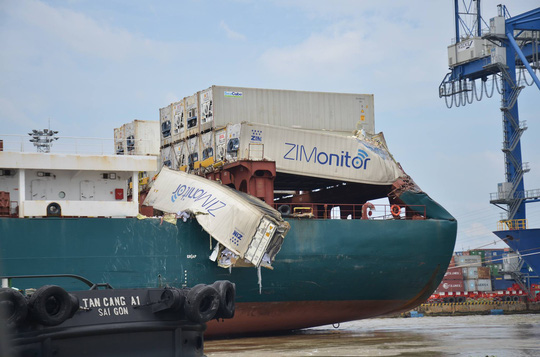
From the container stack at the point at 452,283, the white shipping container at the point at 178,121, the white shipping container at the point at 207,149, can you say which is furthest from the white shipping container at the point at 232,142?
the container stack at the point at 452,283

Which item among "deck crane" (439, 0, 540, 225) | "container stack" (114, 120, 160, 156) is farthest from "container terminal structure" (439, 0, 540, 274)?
"container stack" (114, 120, 160, 156)

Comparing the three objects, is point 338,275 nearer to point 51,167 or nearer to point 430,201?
point 430,201

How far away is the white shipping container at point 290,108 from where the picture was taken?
29.2 metres

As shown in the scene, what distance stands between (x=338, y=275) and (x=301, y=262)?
161cm

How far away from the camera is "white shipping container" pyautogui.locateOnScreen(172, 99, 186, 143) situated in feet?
103

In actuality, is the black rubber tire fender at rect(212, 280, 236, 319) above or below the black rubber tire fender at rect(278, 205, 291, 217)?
below

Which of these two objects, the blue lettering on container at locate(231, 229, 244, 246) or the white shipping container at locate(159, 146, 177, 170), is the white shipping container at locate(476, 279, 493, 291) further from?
the blue lettering on container at locate(231, 229, 244, 246)

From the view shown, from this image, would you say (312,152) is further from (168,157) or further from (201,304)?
(201,304)

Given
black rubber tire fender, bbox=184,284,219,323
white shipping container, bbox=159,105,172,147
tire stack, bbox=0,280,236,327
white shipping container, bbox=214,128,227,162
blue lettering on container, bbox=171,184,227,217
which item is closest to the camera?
tire stack, bbox=0,280,236,327

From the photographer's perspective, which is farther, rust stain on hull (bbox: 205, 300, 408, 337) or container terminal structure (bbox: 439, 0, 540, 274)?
container terminal structure (bbox: 439, 0, 540, 274)

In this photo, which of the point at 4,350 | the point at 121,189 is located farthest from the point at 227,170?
the point at 4,350

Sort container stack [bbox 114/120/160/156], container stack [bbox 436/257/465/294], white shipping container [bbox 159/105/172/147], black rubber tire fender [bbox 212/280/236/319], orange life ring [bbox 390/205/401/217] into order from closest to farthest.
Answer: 1. black rubber tire fender [bbox 212/280/236/319]
2. orange life ring [bbox 390/205/401/217]
3. white shipping container [bbox 159/105/172/147]
4. container stack [bbox 114/120/160/156]
5. container stack [bbox 436/257/465/294]

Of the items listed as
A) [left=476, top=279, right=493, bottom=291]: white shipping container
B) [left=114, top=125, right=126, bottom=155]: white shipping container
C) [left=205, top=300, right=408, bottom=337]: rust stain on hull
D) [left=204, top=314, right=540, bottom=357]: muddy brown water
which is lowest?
[left=476, top=279, right=493, bottom=291]: white shipping container

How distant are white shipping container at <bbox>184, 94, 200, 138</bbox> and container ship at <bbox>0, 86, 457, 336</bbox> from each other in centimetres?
5
